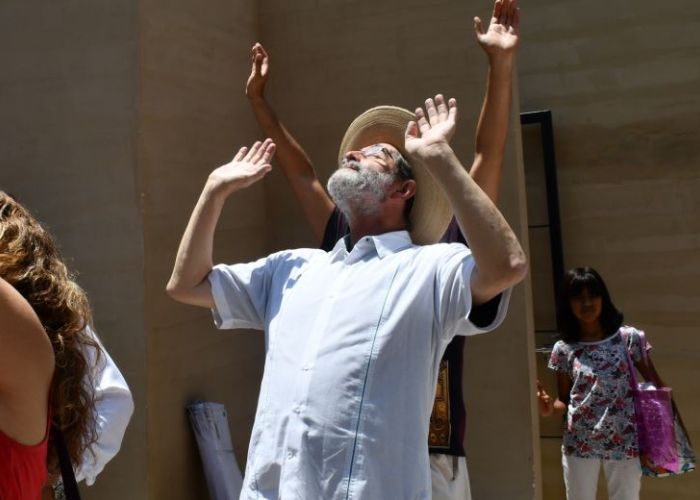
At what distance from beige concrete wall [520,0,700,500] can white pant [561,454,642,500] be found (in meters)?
0.97

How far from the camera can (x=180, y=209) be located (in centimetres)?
324

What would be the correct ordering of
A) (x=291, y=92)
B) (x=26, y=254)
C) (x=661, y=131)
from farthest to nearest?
(x=661, y=131), (x=291, y=92), (x=26, y=254)

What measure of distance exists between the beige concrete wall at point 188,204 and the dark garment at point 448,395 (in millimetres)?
911

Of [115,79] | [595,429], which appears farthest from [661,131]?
[115,79]

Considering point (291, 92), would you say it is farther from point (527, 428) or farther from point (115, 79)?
point (527, 428)

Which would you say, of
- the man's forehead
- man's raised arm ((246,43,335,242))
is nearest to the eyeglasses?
the man's forehead

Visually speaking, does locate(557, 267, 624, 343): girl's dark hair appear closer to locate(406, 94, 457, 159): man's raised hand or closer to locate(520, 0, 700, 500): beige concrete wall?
locate(520, 0, 700, 500): beige concrete wall

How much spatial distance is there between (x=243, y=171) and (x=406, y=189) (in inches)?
18.1

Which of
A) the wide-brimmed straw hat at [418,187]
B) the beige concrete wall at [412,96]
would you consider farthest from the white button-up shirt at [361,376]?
the beige concrete wall at [412,96]

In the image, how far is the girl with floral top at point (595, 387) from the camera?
3170 millimetres

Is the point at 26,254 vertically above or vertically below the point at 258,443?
above

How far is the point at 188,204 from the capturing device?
10.8 ft

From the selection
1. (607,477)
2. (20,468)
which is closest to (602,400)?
(607,477)

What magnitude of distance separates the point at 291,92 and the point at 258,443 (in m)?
2.52
